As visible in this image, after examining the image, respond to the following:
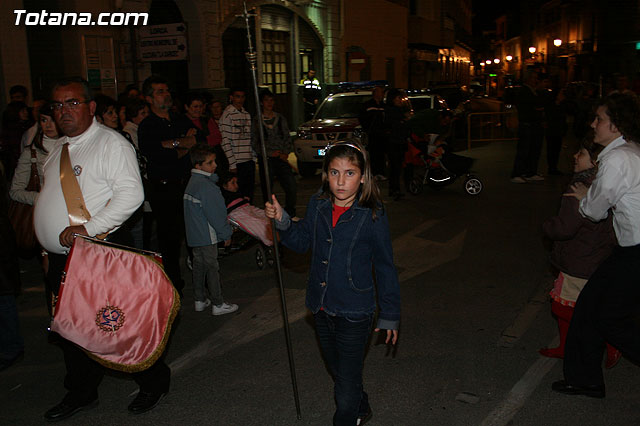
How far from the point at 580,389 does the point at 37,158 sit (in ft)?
15.9

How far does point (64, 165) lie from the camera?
3902 millimetres

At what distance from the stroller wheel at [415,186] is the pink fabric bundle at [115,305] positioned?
8.15m

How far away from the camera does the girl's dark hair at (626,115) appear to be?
148 inches

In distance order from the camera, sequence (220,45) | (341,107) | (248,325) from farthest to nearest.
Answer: (220,45)
(341,107)
(248,325)

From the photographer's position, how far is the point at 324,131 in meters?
13.7

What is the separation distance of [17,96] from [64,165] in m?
6.89

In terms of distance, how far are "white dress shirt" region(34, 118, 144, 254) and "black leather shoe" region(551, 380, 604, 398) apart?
3095 millimetres

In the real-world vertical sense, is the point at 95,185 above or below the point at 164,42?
below

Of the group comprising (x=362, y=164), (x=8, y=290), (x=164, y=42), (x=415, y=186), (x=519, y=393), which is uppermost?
(x=164, y=42)

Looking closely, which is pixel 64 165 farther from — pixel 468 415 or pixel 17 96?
pixel 17 96

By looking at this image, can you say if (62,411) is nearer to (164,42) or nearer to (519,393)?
(519,393)

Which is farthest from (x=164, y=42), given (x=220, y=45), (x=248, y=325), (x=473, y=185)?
(x=248, y=325)

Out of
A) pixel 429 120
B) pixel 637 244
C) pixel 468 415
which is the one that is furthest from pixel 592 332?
pixel 429 120

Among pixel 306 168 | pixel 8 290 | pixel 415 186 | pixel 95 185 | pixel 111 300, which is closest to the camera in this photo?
pixel 111 300
